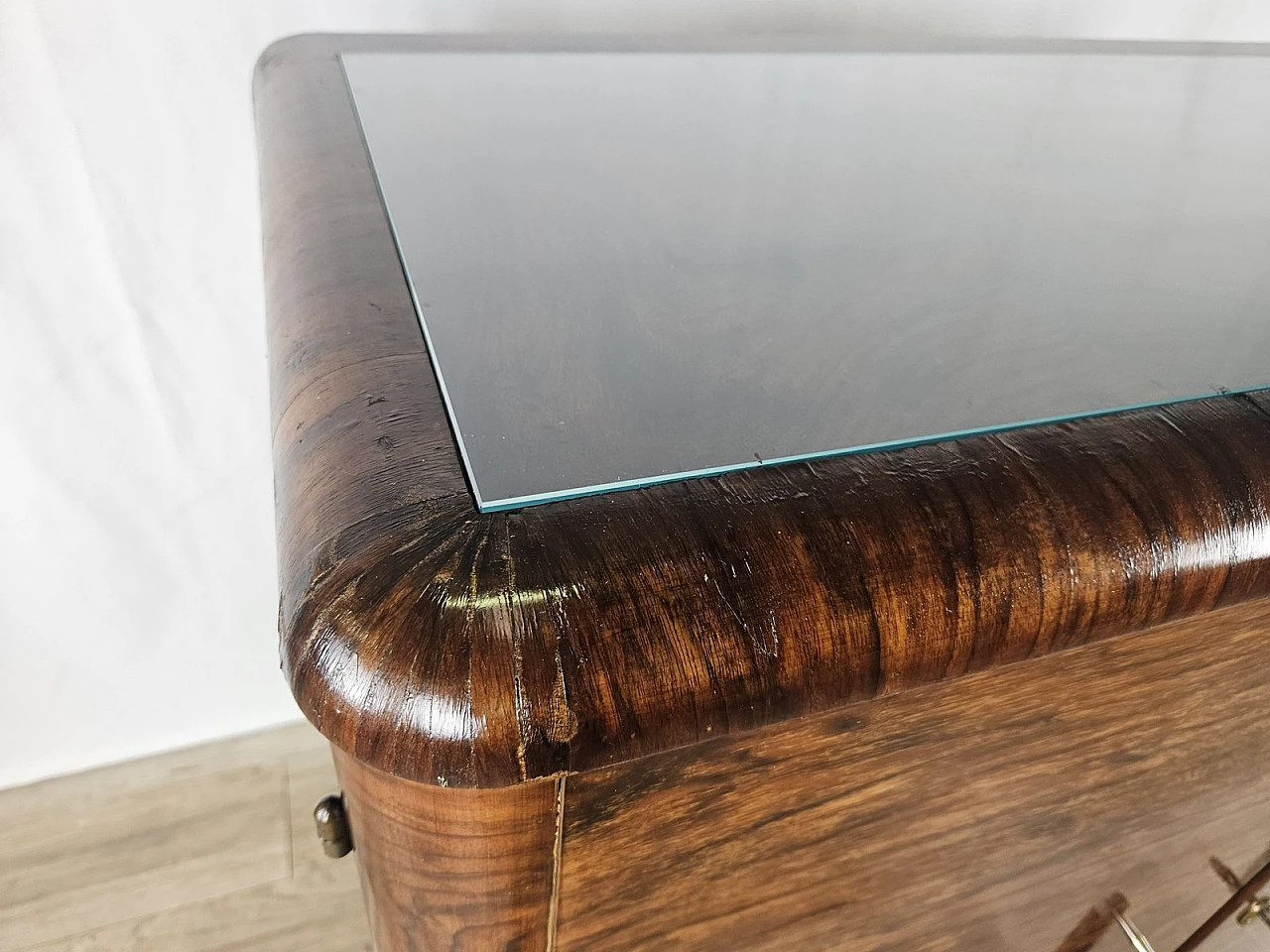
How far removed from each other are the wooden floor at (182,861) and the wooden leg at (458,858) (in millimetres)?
554

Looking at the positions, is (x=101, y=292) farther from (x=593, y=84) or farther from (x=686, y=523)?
(x=686, y=523)

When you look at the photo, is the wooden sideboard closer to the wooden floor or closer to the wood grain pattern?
the wood grain pattern

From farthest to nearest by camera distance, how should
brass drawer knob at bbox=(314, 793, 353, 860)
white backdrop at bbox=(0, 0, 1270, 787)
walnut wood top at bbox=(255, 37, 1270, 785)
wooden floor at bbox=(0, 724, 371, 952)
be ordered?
wooden floor at bbox=(0, 724, 371, 952) → white backdrop at bbox=(0, 0, 1270, 787) → brass drawer knob at bbox=(314, 793, 353, 860) → walnut wood top at bbox=(255, 37, 1270, 785)

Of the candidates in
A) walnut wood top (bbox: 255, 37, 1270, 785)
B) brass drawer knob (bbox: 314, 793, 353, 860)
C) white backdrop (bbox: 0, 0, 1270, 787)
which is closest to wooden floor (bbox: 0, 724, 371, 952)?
white backdrop (bbox: 0, 0, 1270, 787)

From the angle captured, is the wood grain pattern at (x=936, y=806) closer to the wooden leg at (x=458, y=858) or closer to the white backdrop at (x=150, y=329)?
the wooden leg at (x=458, y=858)

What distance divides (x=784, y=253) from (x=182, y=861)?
728mm

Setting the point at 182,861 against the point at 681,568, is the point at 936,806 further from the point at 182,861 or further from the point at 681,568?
the point at 182,861

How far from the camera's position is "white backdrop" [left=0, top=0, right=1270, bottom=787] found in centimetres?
56

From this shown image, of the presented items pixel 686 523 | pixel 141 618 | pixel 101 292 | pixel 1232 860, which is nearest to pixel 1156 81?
pixel 1232 860

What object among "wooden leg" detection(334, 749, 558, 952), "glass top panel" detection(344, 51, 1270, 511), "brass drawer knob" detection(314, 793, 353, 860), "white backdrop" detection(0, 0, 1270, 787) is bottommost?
"wooden leg" detection(334, 749, 558, 952)

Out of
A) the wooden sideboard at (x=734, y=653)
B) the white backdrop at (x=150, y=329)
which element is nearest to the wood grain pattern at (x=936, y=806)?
the wooden sideboard at (x=734, y=653)

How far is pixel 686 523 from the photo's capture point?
0.17 metres

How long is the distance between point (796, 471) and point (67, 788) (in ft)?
2.75

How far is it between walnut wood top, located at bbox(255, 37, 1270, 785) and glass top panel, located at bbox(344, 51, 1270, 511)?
0.04 feet
